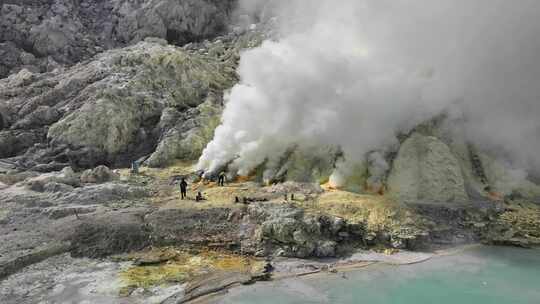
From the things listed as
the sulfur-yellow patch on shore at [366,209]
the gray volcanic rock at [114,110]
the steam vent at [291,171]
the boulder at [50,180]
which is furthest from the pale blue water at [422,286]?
the gray volcanic rock at [114,110]

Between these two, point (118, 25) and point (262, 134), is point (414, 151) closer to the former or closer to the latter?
point (262, 134)

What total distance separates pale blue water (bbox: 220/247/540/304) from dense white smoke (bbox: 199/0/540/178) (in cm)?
773

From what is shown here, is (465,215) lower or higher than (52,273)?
higher

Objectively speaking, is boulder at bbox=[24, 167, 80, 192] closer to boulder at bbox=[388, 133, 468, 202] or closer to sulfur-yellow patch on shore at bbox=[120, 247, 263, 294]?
sulfur-yellow patch on shore at bbox=[120, 247, 263, 294]

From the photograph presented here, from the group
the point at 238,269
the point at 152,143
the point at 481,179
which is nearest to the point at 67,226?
the point at 238,269

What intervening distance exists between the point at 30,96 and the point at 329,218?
2331 cm

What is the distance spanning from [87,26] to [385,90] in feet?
109

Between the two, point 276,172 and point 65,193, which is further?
point 276,172

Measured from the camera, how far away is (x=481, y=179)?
80.4ft

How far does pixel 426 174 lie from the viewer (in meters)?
22.9

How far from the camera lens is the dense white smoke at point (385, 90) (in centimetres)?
2456

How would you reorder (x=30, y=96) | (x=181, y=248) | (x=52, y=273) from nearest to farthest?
(x=52, y=273) → (x=181, y=248) → (x=30, y=96)

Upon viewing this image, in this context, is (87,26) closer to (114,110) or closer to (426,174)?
(114,110)

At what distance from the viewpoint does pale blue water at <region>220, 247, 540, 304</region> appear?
1519cm
